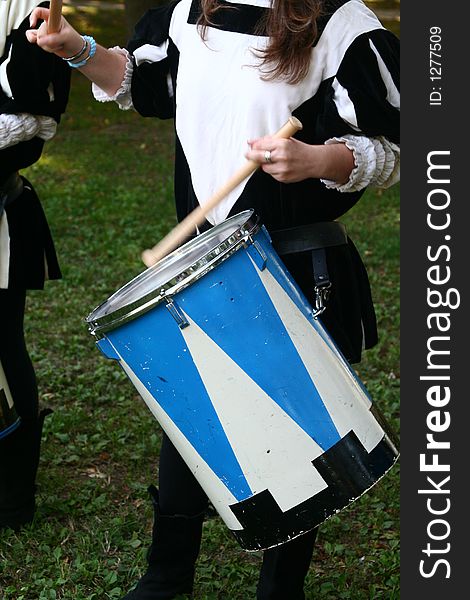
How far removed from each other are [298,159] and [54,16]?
0.69 meters

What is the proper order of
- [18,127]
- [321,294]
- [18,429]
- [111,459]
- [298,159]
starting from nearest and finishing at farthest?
[298,159] < [321,294] < [18,127] < [18,429] < [111,459]

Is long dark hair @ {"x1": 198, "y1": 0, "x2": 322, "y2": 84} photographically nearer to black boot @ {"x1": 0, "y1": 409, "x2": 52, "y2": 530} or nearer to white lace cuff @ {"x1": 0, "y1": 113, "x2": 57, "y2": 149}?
white lace cuff @ {"x1": 0, "y1": 113, "x2": 57, "y2": 149}

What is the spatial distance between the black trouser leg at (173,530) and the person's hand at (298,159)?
0.77 meters

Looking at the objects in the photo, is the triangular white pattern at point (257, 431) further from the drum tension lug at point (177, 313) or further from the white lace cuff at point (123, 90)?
the white lace cuff at point (123, 90)

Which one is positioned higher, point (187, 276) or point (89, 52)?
point (89, 52)

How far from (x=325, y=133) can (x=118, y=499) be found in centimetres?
172

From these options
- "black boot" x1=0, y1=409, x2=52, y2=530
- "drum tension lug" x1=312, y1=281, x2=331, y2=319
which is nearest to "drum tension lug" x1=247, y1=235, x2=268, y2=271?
"drum tension lug" x1=312, y1=281, x2=331, y2=319

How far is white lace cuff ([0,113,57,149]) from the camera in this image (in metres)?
2.80

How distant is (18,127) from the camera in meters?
2.81

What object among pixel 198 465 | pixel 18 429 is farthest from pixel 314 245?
pixel 18 429

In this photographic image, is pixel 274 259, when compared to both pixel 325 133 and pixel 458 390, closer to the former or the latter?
pixel 325 133

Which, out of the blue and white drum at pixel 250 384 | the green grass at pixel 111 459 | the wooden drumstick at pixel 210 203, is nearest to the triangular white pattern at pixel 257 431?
the blue and white drum at pixel 250 384

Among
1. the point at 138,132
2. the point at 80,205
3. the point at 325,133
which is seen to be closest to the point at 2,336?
the point at 325,133

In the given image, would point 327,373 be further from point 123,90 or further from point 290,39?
point 123,90
